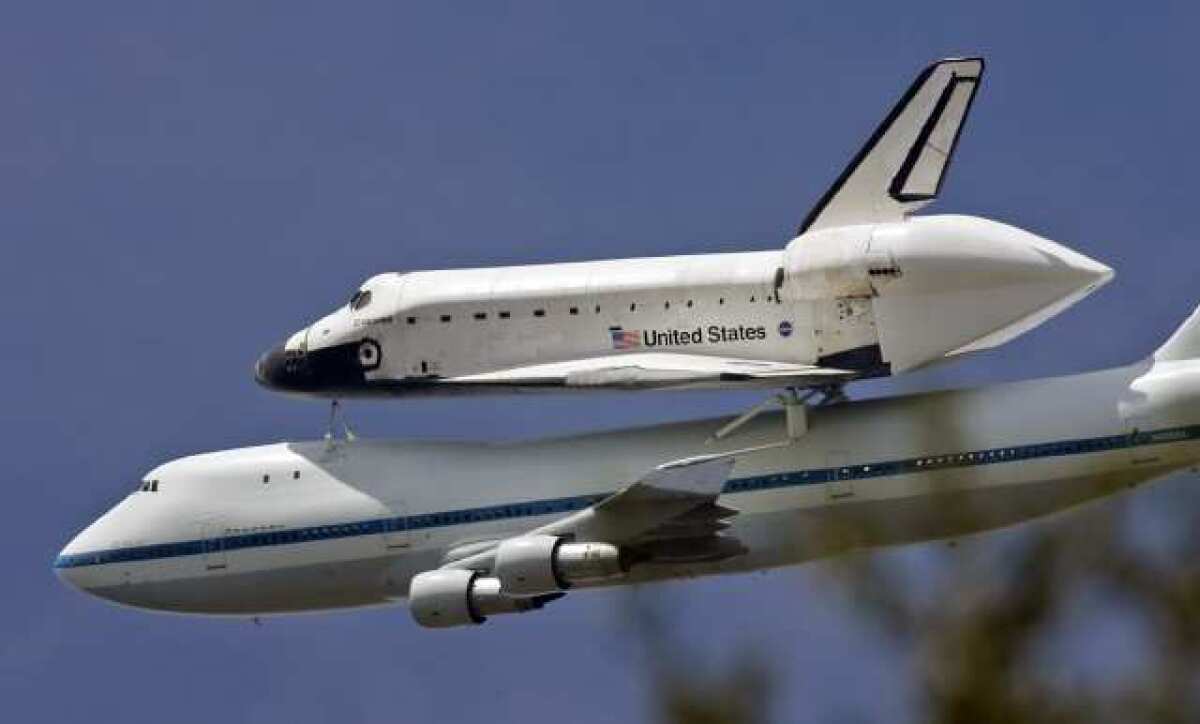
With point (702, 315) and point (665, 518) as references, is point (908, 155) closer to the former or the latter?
point (702, 315)

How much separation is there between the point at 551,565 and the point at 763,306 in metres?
5.93

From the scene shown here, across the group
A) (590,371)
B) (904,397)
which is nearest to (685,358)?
(590,371)

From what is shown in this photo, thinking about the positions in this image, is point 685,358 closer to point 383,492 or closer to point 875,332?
point 875,332

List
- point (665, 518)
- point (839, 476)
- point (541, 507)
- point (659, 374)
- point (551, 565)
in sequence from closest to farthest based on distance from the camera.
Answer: point (551, 565)
point (659, 374)
point (839, 476)
point (665, 518)
point (541, 507)

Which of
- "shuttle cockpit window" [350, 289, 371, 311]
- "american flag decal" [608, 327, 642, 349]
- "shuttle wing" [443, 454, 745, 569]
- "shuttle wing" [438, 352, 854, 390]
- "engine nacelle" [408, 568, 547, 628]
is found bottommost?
"engine nacelle" [408, 568, 547, 628]

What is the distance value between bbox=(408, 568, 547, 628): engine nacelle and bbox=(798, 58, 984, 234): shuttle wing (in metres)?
8.74

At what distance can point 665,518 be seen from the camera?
132 feet

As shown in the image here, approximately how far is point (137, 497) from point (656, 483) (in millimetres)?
12573

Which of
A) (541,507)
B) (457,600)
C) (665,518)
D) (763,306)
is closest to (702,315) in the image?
(763,306)

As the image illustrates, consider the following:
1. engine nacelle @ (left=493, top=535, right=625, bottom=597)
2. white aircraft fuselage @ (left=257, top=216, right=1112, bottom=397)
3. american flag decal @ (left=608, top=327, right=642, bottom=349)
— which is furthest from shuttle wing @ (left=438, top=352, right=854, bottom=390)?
engine nacelle @ (left=493, top=535, right=625, bottom=597)

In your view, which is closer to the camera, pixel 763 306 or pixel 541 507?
pixel 763 306

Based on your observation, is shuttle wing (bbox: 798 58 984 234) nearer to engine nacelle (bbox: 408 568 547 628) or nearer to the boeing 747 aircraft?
the boeing 747 aircraft

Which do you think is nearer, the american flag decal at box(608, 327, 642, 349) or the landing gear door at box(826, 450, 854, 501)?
the landing gear door at box(826, 450, 854, 501)

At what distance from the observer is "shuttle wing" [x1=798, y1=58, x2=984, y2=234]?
132ft
